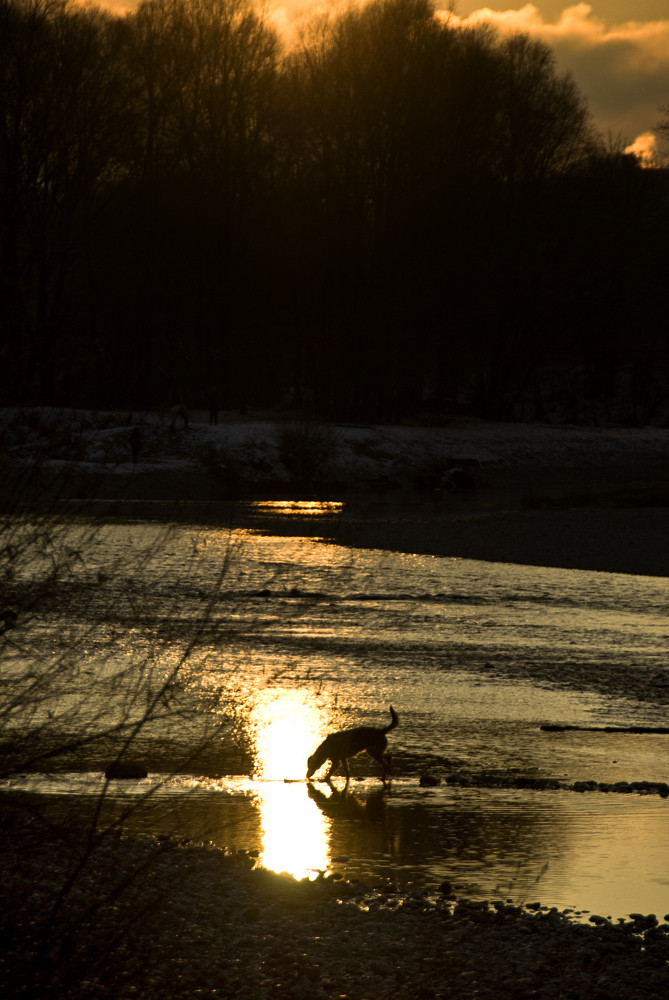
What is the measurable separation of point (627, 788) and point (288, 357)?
192 feet

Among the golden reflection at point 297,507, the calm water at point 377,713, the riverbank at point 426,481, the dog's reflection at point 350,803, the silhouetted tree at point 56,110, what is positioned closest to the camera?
the calm water at point 377,713

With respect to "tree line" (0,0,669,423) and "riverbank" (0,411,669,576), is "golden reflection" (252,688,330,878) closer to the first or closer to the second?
"riverbank" (0,411,669,576)

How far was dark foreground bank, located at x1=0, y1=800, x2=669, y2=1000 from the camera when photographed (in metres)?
5.21

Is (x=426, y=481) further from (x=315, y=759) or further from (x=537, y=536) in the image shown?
(x=315, y=759)

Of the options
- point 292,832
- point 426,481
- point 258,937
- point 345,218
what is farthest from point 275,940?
point 345,218

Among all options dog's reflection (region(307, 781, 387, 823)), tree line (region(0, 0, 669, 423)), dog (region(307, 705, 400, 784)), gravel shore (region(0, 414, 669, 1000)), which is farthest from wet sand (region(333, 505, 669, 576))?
tree line (region(0, 0, 669, 423))

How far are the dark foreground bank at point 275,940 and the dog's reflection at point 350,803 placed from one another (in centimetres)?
128

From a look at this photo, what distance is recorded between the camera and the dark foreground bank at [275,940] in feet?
17.1

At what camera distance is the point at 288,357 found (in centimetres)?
6606

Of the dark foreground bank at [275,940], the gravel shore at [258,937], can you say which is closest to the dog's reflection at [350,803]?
the gravel shore at [258,937]

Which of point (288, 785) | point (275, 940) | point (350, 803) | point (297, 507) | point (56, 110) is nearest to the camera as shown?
point (275, 940)

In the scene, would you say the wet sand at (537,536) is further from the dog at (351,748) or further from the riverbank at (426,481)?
the dog at (351,748)

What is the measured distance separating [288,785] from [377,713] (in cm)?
209

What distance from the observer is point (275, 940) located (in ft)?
18.6
